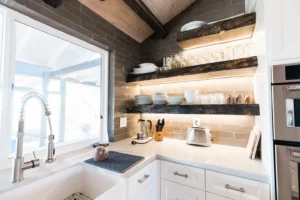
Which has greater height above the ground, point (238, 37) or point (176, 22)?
point (176, 22)

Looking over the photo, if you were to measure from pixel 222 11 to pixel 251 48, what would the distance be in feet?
2.12

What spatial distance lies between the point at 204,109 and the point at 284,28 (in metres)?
0.84

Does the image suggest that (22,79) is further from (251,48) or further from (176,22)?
(251,48)

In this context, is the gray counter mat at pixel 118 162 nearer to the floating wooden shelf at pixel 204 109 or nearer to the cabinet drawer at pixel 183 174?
the cabinet drawer at pixel 183 174

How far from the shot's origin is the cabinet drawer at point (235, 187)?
945 millimetres

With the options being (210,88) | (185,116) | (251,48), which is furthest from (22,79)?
(251,48)

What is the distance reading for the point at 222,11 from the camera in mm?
1704

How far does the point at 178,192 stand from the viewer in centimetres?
122

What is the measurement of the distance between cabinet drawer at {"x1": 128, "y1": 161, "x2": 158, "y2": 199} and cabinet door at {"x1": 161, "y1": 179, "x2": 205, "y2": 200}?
0.11m

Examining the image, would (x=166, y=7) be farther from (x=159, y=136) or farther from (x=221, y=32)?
(x=159, y=136)

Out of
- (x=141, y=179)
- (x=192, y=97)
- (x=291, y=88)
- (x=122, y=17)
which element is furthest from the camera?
(x=122, y=17)

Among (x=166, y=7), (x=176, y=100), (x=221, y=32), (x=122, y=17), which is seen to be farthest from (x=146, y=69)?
(x=221, y=32)

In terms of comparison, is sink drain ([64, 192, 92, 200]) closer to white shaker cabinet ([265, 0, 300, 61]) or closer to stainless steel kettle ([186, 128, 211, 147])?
stainless steel kettle ([186, 128, 211, 147])

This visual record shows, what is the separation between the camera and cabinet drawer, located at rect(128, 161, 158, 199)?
3.38 feet
